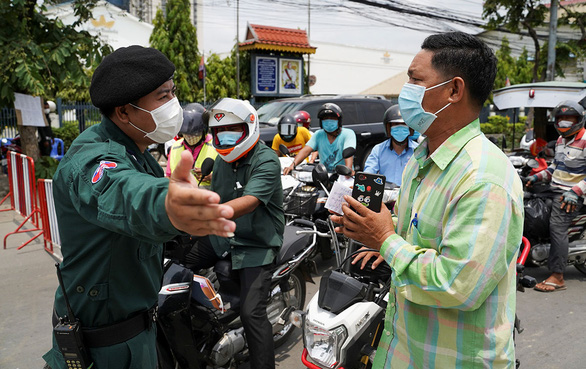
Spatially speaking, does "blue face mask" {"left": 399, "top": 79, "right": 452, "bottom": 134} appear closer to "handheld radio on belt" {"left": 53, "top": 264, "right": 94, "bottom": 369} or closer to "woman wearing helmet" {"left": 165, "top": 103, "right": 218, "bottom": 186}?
"handheld radio on belt" {"left": 53, "top": 264, "right": 94, "bottom": 369}

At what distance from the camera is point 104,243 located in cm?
156

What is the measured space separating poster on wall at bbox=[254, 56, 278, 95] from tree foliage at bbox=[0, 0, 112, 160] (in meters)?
14.8

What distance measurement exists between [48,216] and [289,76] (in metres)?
19.1

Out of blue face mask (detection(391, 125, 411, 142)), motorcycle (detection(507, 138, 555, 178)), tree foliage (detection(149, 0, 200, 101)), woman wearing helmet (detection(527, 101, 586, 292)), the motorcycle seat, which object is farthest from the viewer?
tree foliage (detection(149, 0, 200, 101))

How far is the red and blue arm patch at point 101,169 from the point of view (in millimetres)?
1308

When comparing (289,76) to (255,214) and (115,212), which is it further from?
(115,212)

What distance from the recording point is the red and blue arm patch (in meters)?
1.31

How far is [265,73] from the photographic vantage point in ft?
76.9

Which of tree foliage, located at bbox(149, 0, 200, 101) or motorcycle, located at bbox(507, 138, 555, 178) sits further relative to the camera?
tree foliage, located at bbox(149, 0, 200, 101)

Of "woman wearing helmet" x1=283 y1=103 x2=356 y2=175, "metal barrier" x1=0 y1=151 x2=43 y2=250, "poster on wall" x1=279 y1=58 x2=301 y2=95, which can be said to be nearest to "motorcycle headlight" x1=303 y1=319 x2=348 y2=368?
"woman wearing helmet" x1=283 y1=103 x2=356 y2=175

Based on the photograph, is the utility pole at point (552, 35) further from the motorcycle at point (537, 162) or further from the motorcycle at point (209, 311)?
the motorcycle at point (209, 311)

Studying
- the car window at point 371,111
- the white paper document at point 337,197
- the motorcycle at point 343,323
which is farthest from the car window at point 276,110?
the white paper document at point 337,197

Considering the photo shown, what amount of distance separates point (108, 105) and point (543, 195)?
514 cm

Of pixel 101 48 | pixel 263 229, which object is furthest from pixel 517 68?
pixel 263 229
